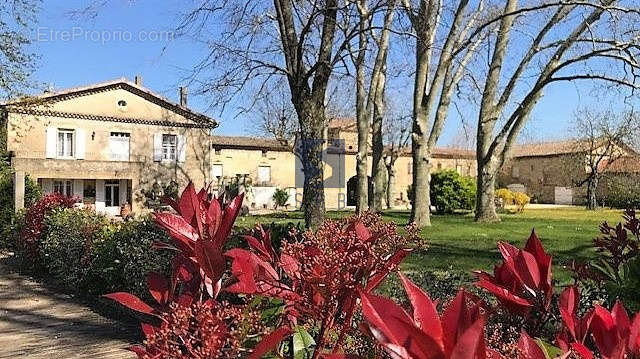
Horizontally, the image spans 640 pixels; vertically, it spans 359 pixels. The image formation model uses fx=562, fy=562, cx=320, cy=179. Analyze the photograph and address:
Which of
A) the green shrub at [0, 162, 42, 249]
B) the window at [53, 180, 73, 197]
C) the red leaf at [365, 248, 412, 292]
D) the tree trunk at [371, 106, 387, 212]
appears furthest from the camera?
the window at [53, 180, 73, 197]

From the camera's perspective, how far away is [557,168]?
5191 cm

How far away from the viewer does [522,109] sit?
18016 millimetres

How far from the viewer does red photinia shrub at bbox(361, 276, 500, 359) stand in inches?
27.4

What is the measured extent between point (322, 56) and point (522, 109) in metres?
10.3

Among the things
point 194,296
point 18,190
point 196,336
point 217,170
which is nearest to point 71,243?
point 18,190

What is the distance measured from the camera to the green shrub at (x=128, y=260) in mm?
7309

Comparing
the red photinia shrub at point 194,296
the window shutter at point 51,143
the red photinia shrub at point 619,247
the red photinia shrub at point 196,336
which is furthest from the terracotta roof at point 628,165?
the red photinia shrub at point 196,336

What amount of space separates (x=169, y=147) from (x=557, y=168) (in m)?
35.4

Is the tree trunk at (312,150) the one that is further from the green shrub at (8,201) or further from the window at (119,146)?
the window at (119,146)

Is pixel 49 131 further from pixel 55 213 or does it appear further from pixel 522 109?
pixel 522 109

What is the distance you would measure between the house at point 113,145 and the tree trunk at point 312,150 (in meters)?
22.1

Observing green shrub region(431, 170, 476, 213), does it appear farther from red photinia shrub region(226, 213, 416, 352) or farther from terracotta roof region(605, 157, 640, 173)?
red photinia shrub region(226, 213, 416, 352)

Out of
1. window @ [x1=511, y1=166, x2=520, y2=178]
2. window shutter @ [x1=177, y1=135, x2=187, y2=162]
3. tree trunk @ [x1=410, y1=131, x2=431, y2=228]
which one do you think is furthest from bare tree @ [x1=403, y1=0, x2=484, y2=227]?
window @ [x1=511, y1=166, x2=520, y2=178]

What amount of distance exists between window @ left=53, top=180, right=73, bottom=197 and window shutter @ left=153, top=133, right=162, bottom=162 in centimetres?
511
